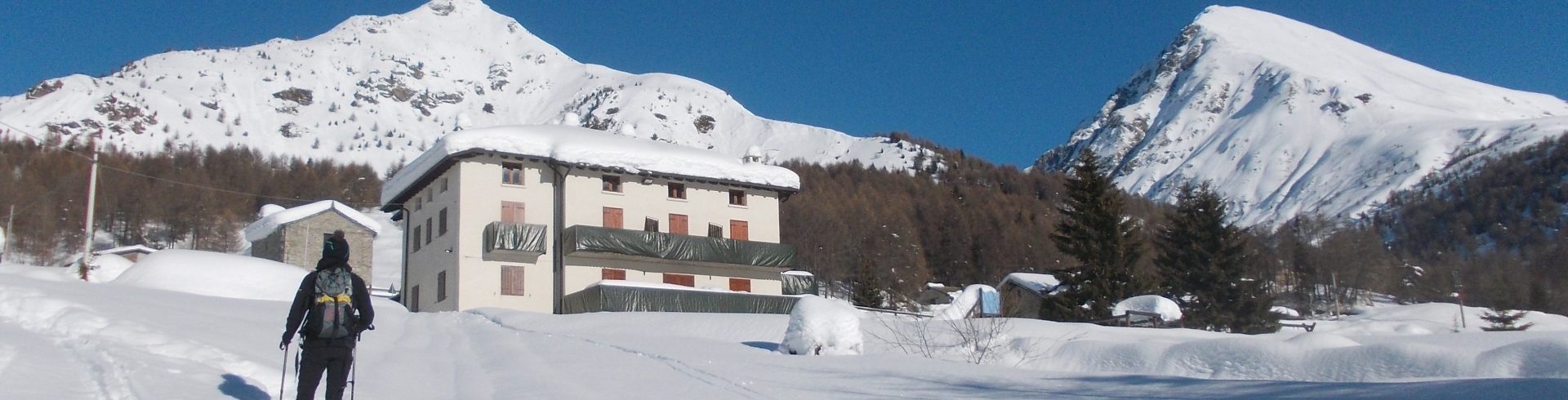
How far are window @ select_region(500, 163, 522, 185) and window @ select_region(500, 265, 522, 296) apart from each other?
3094 millimetres

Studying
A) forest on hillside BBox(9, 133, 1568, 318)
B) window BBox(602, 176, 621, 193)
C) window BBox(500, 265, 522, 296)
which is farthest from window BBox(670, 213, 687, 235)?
forest on hillside BBox(9, 133, 1568, 318)

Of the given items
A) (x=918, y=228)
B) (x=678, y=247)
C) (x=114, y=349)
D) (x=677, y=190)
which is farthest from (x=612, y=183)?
(x=918, y=228)

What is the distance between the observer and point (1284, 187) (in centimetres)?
19762

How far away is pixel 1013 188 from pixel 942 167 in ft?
44.0

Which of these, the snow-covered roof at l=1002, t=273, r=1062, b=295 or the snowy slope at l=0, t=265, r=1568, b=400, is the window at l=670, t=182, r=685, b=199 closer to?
the snowy slope at l=0, t=265, r=1568, b=400

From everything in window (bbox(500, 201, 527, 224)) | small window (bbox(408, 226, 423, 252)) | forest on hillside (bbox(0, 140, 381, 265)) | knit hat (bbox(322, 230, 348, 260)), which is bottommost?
knit hat (bbox(322, 230, 348, 260))

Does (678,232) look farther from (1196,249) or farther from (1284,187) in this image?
(1284,187)

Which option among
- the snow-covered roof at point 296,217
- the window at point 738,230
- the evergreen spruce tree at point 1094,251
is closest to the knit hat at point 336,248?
the window at point 738,230

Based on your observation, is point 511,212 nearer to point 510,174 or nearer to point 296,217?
point 510,174

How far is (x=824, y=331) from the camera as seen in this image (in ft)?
56.5

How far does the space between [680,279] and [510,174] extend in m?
7.13

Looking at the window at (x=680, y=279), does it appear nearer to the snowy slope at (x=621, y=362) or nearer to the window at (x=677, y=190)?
the window at (x=677, y=190)

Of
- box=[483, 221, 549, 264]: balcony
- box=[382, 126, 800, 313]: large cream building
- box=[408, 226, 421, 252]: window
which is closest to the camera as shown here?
box=[483, 221, 549, 264]: balcony

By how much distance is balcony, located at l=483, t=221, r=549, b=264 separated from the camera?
37812 mm
